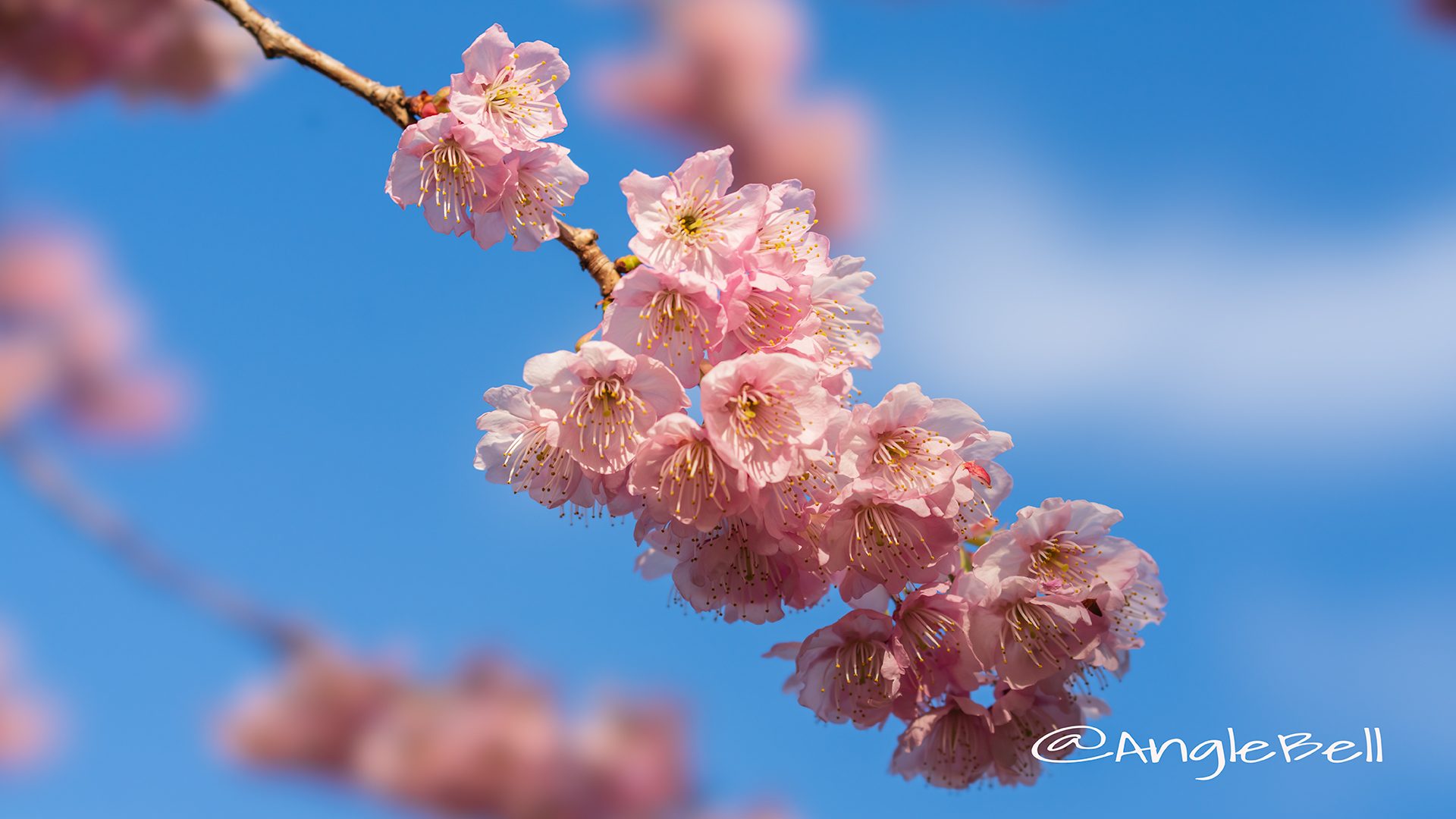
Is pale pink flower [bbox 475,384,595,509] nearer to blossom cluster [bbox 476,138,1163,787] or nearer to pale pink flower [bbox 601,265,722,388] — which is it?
blossom cluster [bbox 476,138,1163,787]

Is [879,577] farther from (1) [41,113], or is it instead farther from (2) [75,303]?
(2) [75,303]

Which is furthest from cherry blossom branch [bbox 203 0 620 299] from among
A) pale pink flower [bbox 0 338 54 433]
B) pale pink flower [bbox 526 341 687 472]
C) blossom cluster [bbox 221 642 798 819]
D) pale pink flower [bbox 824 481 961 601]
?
blossom cluster [bbox 221 642 798 819]

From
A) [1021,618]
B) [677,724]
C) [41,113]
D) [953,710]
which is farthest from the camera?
[677,724]

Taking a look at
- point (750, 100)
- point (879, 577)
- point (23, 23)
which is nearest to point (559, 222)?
point (879, 577)

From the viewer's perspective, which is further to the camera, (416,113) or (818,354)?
(416,113)

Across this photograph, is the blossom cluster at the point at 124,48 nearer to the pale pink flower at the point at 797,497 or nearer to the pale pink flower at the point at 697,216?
the pale pink flower at the point at 697,216
